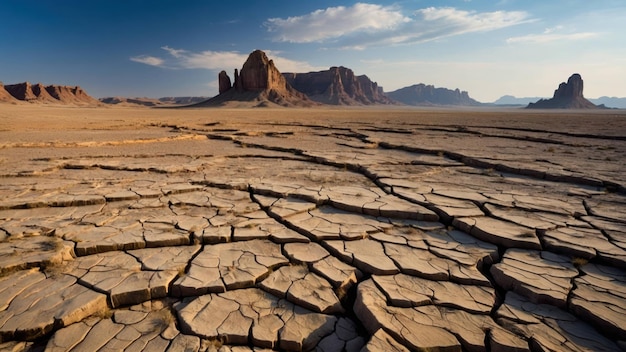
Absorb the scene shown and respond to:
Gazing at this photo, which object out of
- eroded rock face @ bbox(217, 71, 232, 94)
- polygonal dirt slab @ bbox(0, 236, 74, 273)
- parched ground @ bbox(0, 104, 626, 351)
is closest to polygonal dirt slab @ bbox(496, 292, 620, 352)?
parched ground @ bbox(0, 104, 626, 351)

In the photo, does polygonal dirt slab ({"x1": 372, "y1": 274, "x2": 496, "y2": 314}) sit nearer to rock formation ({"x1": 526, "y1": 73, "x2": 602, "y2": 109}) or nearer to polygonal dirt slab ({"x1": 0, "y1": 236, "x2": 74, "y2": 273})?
polygonal dirt slab ({"x1": 0, "y1": 236, "x2": 74, "y2": 273})

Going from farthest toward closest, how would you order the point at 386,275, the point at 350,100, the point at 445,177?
1. the point at 350,100
2. the point at 445,177
3. the point at 386,275

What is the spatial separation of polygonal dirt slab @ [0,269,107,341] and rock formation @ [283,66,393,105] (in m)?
131

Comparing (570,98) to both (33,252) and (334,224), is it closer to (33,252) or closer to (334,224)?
(334,224)

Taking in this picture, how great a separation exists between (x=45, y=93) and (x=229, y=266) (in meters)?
142

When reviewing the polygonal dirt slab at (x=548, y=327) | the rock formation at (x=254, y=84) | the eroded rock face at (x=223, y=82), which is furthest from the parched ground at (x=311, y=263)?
the eroded rock face at (x=223, y=82)

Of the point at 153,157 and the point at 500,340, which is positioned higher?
the point at 153,157

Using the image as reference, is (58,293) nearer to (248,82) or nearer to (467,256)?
(467,256)

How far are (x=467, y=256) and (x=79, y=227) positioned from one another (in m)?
3.67

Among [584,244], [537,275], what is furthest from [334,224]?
[584,244]

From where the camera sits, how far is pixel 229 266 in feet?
8.63

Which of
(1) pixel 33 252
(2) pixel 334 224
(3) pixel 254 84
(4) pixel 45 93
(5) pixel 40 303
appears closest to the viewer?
(5) pixel 40 303

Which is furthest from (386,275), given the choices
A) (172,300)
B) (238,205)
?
(238,205)

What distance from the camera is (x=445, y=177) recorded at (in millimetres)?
5652
